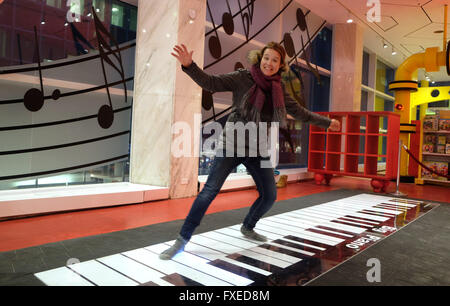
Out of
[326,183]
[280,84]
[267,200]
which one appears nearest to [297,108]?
[280,84]

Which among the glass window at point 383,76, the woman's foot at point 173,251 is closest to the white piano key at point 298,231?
the woman's foot at point 173,251

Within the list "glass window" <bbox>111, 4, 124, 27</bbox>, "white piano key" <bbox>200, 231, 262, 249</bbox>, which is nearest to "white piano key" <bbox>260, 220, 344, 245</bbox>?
"white piano key" <bbox>200, 231, 262, 249</bbox>

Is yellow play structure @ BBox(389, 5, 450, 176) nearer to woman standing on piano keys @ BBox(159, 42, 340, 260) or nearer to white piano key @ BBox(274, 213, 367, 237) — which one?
white piano key @ BBox(274, 213, 367, 237)

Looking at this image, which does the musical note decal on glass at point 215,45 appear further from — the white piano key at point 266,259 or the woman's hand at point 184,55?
the white piano key at point 266,259

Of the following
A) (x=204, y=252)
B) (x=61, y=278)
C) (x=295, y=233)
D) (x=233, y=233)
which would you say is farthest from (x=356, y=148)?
(x=61, y=278)

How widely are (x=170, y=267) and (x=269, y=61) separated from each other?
56.9 inches

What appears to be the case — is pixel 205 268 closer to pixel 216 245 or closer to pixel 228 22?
pixel 216 245

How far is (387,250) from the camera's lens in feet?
8.40

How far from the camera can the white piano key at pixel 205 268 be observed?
188 cm

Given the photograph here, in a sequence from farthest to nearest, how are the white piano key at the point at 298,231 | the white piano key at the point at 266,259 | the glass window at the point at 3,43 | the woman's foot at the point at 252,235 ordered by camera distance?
the glass window at the point at 3,43
the white piano key at the point at 298,231
the woman's foot at the point at 252,235
the white piano key at the point at 266,259

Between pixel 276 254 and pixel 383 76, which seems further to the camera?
pixel 383 76

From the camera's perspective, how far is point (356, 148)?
6500 millimetres

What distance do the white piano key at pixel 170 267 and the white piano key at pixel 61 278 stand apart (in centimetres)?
39

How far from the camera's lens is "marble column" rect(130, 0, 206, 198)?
14.5 feet
